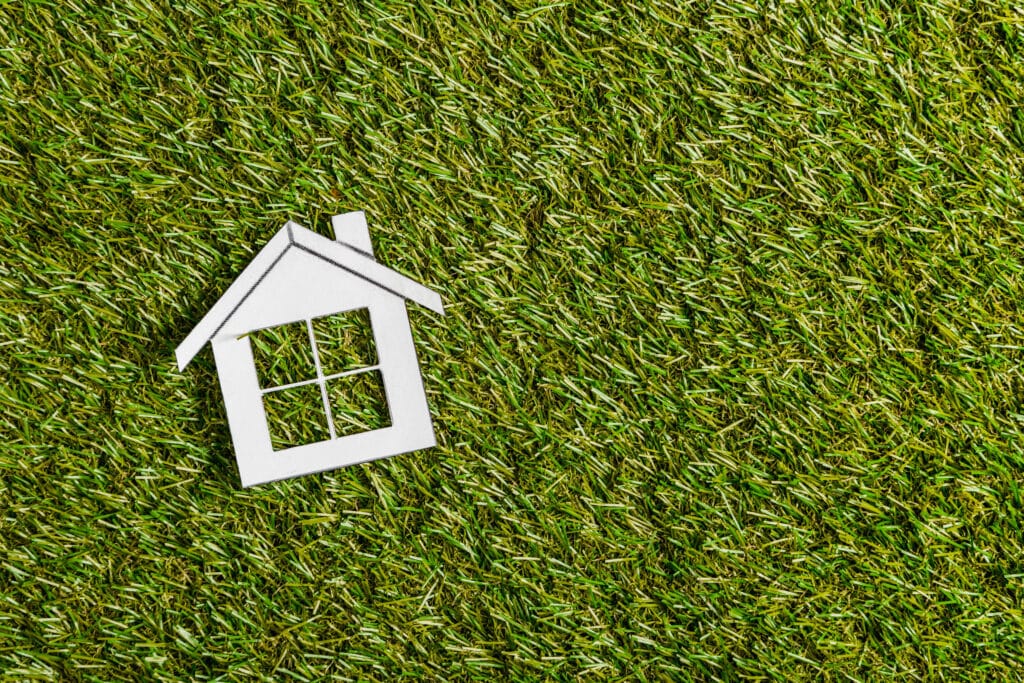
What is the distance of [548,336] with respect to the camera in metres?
2.17

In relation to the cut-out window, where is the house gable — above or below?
above

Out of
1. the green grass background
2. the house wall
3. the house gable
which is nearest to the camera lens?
the house gable

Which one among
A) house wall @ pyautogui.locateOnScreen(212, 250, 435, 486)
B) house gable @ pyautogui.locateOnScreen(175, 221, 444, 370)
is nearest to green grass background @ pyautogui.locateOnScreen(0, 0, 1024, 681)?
house wall @ pyautogui.locateOnScreen(212, 250, 435, 486)

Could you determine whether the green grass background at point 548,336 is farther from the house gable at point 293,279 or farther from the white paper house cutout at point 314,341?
the house gable at point 293,279

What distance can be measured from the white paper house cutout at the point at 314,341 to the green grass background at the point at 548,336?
0.13m

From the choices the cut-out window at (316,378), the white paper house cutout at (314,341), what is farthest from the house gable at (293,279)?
the cut-out window at (316,378)

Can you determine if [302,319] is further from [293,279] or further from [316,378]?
[316,378]

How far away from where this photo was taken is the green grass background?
2.07m

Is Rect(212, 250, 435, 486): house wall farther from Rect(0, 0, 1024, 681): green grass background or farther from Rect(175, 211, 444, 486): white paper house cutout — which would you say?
Rect(0, 0, 1024, 681): green grass background

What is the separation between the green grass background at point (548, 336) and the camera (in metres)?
2.07

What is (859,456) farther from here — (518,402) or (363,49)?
(363,49)

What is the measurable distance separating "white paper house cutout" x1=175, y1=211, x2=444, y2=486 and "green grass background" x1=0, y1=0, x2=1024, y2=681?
0.44ft

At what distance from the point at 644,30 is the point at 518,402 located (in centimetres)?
115

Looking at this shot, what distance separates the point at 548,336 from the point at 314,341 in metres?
0.65
